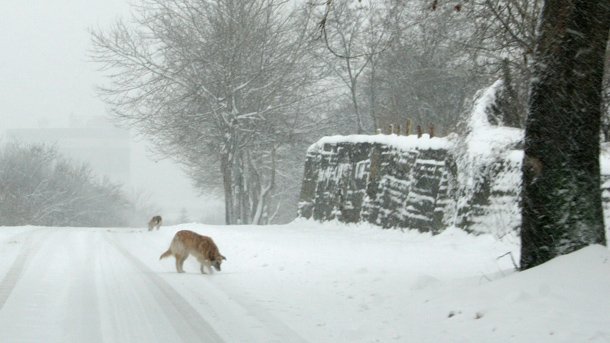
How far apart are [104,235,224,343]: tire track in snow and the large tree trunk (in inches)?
149

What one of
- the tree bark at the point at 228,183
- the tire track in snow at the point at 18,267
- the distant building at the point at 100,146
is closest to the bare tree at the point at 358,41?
the tree bark at the point at 228,183

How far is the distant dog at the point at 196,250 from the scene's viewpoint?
13.0 metres

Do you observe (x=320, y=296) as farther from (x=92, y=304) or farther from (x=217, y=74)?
(x=217, y=74)

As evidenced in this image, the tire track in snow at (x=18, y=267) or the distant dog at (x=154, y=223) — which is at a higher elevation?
the distant dog at (x=154, y=223)

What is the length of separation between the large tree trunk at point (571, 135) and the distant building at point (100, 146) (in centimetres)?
8688

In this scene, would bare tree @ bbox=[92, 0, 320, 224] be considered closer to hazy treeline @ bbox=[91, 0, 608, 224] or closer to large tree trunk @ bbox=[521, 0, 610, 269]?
hazy treeline @ bbox=[91, 0, 608, 224]

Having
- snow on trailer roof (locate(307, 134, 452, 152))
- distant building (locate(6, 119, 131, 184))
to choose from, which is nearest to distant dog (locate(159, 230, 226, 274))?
snow on trailer roof (locate(307, 134, 452, 152))

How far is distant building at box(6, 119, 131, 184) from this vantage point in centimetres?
9431

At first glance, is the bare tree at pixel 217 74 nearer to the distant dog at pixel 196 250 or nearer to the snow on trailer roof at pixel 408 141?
the snow on trailer roof at pixel 408 141

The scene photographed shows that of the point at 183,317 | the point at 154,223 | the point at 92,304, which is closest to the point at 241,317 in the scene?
the point at 183,317

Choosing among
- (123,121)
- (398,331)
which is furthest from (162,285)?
(123,121)

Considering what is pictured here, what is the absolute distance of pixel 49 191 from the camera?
220 ft

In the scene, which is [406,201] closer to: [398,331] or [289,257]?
[289,257]

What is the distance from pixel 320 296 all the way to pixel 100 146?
100724 millimetres
